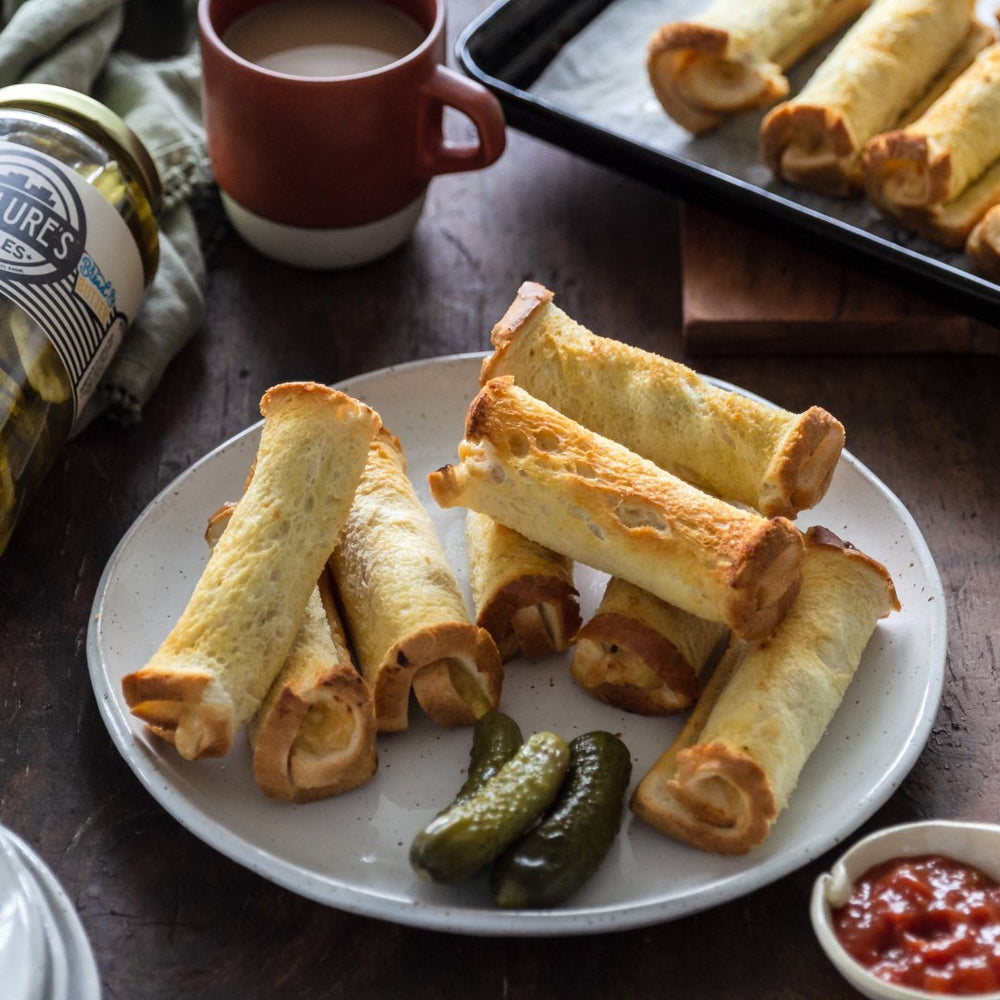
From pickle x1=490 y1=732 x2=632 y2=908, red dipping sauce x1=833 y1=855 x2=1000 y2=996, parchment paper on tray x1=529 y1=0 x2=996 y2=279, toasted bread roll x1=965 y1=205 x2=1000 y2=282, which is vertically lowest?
pickle x1=490 y1=732 x2=632 y2=908

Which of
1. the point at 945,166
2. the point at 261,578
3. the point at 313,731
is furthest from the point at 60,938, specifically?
the point at 945,166

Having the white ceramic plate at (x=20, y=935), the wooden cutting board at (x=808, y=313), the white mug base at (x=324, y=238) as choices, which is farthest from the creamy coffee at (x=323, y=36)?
the white ceramic plate at (x=20, y=935)

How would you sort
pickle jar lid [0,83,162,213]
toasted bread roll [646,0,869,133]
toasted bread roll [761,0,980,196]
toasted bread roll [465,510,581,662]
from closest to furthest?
toasted bread roll [465,510,581,662] < pickle jar lid [0,83,162,213] < toasted bread roll [761,0,980,196] < toasted bread roll [646,0,869,133]


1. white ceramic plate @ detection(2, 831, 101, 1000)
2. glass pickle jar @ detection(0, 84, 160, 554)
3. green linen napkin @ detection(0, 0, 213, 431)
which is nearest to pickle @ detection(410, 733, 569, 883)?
white ceramic plate @ detection(2, 831, 101, 1000)

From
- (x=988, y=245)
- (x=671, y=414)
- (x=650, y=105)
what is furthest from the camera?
(x=650, y=105)

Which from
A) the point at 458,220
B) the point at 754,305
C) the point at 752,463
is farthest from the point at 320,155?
the point at 752,463

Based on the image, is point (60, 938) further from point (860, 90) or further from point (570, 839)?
point (860, 90)

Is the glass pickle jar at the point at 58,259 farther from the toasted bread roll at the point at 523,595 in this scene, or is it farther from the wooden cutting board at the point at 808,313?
the wooden cutting board at the point at 808,313

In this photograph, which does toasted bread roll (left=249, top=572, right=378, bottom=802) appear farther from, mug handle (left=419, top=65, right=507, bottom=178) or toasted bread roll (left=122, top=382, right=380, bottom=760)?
mug handle (left=419, top=65, right=507, bottom=178)
